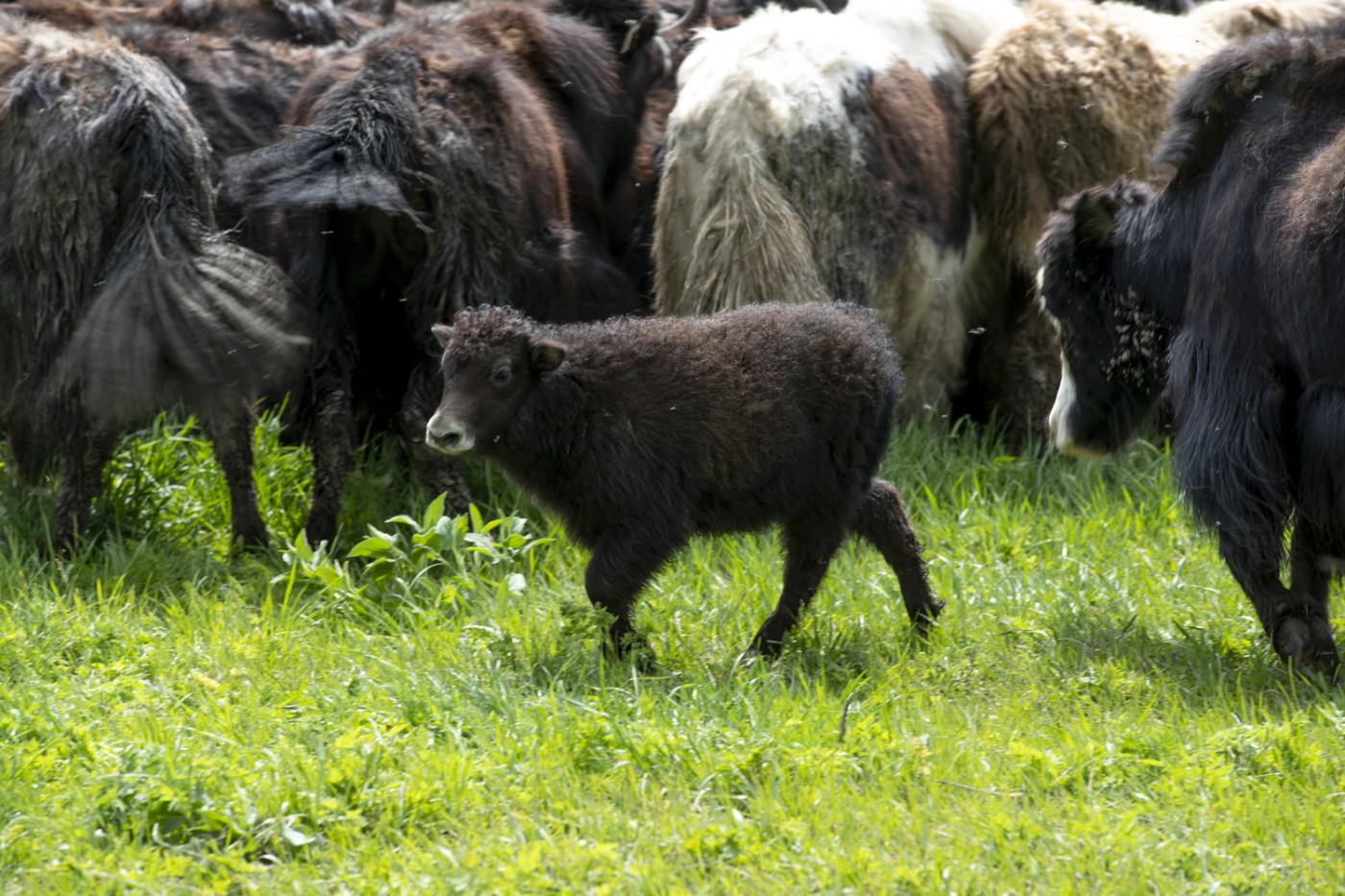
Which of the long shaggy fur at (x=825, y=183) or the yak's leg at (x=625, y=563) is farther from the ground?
the long shaggy fur at (x=825, y=183)

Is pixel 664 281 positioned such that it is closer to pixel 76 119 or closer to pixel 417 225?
pixel 417 225

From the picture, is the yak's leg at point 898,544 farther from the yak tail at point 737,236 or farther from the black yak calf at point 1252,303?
the yak tail at point 737,236

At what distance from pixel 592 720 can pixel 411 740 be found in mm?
478

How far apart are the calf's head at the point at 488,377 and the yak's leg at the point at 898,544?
45.3 inches

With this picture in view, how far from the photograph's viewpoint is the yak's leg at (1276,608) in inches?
179

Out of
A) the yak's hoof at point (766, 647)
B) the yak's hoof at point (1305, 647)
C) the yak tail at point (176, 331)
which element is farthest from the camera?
the yak tail at point (176, 331)

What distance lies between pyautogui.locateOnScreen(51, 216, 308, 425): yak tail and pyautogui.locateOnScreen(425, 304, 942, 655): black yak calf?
102 cm

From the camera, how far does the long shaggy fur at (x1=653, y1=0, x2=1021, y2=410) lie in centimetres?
632

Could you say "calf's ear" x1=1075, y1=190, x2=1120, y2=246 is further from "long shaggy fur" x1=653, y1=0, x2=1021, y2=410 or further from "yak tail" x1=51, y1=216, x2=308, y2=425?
"yak tail" x1=51, y1=216, x2=308, y2=425

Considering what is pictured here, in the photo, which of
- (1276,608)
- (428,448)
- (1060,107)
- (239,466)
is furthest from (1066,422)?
(239,466)

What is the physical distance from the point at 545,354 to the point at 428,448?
1498 millimetres

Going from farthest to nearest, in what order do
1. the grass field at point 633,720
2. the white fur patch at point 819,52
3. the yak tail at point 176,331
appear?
the white fur patch at point 819,52, the yak tail at point 176,331, the grass field at point 633,720

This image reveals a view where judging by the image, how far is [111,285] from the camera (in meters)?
5.64

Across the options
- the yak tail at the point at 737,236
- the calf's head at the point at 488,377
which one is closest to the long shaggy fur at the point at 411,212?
the yak tail at the point at 737,236
